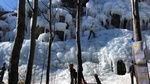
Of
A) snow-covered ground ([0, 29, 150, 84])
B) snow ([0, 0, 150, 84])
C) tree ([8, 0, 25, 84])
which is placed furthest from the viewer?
snow ([0, 0, 150, 84])

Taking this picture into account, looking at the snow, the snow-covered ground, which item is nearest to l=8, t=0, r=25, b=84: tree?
the snow

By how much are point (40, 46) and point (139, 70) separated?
18867mm

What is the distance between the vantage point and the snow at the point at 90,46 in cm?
2014

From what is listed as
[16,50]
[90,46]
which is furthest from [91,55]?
[16,50]

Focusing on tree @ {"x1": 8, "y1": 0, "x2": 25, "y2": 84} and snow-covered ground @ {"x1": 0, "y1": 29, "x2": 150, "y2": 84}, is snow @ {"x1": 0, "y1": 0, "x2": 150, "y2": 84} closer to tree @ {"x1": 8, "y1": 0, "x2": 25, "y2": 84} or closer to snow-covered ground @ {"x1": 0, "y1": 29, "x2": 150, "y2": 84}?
snow-covered ground @ {"x1": 0, "y1": 29, "x2": 150, "y2": 84}

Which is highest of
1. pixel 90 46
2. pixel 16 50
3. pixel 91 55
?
pixel 90 46

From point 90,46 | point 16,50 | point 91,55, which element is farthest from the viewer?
point 90,46

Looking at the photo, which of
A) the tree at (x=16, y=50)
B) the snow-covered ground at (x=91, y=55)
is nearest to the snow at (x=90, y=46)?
the snow-covered ground at (x=91, y=55)

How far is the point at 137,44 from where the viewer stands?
6.55 m

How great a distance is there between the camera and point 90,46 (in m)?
23.6

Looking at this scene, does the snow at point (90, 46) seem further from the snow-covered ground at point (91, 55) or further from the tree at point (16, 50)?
the tree at point (16, 50)

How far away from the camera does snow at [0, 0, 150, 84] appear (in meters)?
20.1

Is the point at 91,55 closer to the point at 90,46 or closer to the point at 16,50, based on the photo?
the point at 90,46

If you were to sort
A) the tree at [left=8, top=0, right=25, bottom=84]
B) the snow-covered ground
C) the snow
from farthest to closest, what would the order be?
the snow, the snow-covered ground, the tree at [left=8, top=0, right=25, bottom=84]
